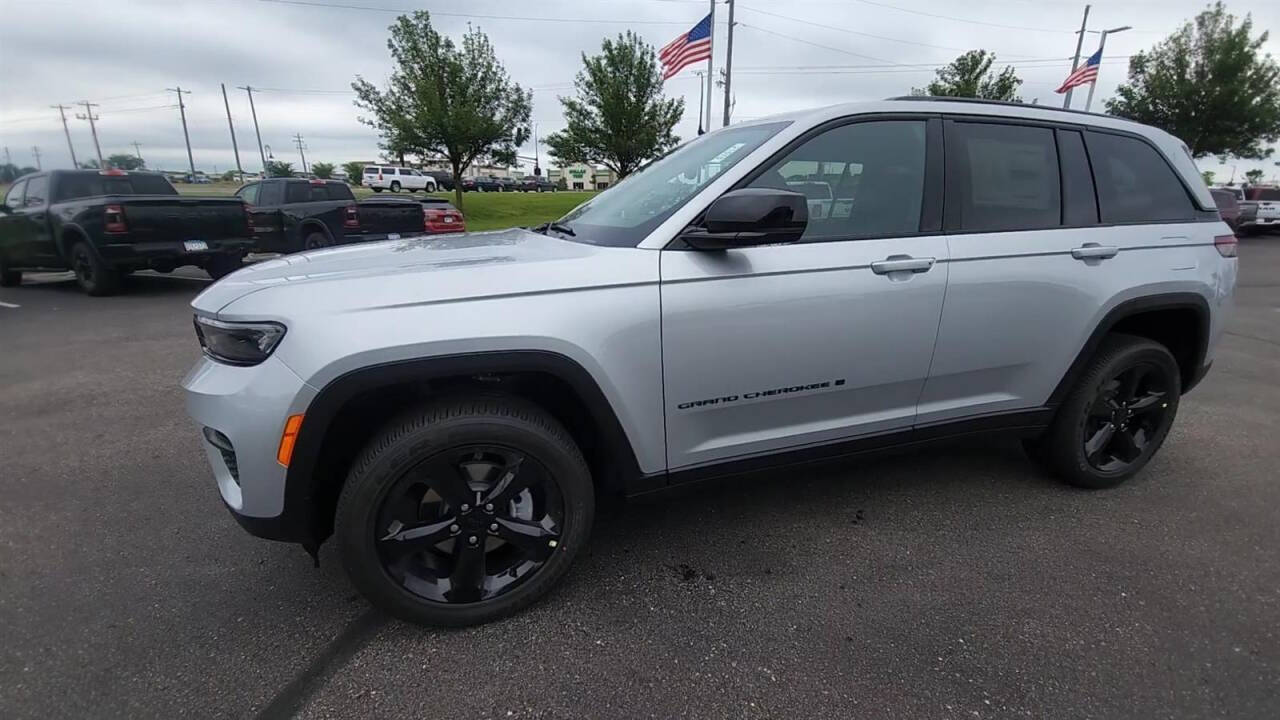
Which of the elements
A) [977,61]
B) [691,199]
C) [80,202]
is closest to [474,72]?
[80,202]

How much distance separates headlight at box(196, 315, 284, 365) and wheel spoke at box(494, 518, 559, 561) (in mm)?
903

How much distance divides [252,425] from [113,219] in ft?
28.8

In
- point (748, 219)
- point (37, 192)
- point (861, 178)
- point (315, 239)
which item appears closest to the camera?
point (748, 219)

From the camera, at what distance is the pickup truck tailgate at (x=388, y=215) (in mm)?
11312

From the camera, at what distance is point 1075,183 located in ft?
9.64

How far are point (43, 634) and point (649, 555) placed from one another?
2156 millimetres

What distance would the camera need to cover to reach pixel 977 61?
23750 mm

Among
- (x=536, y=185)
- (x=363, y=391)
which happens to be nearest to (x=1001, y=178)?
(x=363, y=391)

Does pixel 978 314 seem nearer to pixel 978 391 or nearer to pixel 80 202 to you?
pixel 978 391

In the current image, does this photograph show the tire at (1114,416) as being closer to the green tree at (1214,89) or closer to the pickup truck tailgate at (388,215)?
the pickup truck tailgate at (388,215)

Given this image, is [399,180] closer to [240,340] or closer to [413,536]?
[240,340]

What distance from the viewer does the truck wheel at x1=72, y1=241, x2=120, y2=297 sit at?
848 centimetres

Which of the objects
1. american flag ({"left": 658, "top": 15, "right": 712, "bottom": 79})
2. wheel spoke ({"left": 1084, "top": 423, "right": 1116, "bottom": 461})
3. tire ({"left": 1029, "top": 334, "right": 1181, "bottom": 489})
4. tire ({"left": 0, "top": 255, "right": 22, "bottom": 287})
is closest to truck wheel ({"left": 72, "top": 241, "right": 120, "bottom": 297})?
tire ({"left": 0, "top": 255, "right": 22, "bottom": 287})

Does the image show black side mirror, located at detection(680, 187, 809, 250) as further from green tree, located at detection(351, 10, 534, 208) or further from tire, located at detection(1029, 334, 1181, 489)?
green tree, located at detection(351, 10, 534, 208)
